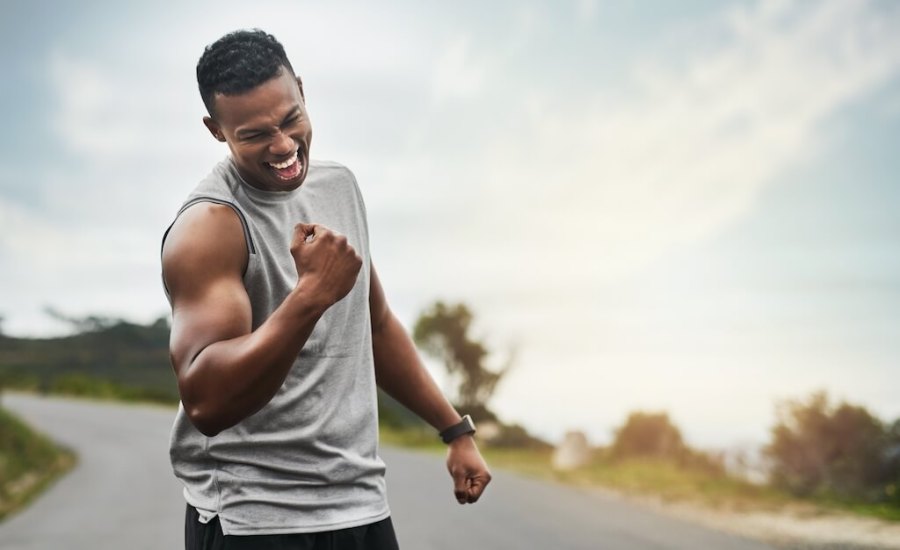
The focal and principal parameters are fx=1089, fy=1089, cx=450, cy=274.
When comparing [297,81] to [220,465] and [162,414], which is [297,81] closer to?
[220,465]

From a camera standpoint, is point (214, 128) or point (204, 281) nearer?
point (204, 281)

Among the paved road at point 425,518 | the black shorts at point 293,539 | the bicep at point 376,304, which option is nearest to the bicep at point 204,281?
the black shorts at point 293,539

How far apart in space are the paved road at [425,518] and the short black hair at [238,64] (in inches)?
211

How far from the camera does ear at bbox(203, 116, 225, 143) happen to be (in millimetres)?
2252

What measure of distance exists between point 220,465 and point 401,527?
6019 millimetres

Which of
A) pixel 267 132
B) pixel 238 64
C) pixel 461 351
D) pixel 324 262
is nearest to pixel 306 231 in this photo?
pixel 324 262

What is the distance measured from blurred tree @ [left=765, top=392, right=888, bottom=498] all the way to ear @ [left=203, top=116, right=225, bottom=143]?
315 inches

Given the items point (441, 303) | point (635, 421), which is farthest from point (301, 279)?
point (441, 303)

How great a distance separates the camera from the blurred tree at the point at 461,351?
71.7ft

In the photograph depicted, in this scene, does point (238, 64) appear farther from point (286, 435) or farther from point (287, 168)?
point (286, 435)

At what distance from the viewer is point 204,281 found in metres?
2.04

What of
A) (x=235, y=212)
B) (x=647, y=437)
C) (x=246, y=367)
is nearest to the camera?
(x=246, y=367)

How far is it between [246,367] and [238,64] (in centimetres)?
66

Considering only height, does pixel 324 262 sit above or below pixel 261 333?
above
